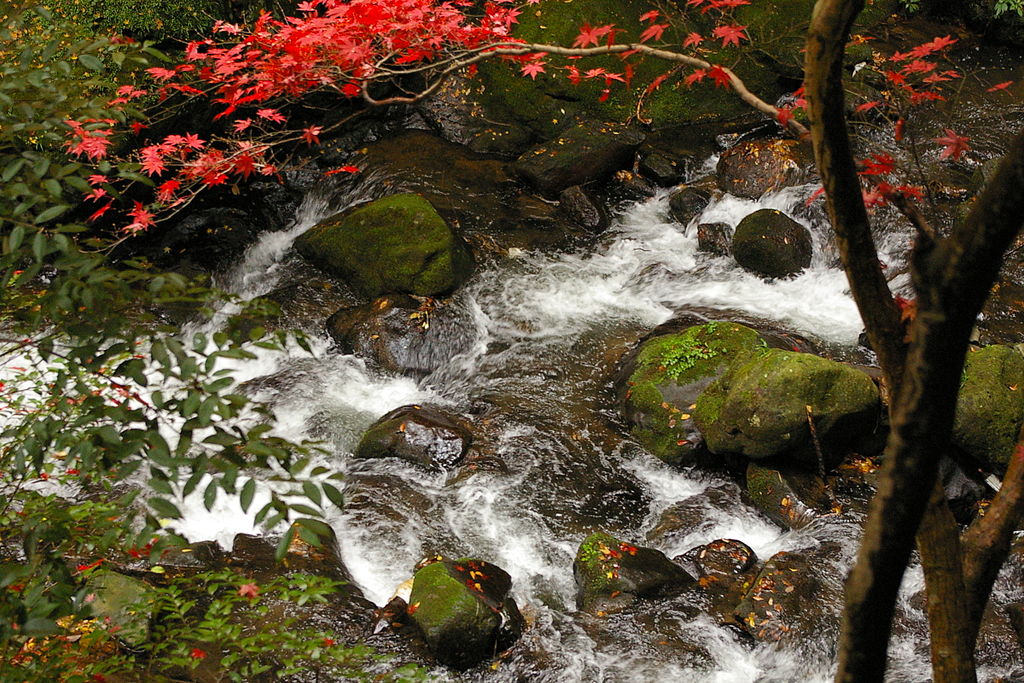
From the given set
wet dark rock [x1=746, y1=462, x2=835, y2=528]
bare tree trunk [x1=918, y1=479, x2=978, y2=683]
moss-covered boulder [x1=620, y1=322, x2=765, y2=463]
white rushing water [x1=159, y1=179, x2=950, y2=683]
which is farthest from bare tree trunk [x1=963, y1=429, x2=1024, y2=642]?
moss-covered boulder [x1=620, y1=322, x2=765, y2=463]

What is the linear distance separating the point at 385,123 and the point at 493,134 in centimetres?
158

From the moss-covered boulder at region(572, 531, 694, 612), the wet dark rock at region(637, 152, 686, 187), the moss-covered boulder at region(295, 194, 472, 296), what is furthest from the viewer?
the wet dark rock at region(637, 152, 686, 187)

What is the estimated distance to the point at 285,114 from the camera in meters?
10.1

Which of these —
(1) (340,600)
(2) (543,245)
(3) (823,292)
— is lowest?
(1) (340,600)

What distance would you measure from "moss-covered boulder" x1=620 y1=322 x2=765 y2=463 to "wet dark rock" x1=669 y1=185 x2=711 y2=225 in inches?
108

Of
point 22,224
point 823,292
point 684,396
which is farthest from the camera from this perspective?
point 823,292

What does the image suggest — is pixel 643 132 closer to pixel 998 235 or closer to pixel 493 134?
pixel 493 134

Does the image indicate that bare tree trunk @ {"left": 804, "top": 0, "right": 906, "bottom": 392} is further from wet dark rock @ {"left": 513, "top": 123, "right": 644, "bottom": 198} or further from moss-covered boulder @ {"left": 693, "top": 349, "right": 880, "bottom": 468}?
wet dark rock @ {"left": 513, "top": 123, "right": 644, "bottom": 198}

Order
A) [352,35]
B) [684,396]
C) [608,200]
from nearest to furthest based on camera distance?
[352,35]
[684,396]
[608,200]

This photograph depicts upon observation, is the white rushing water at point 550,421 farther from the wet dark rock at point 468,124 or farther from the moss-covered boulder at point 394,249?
the wet dark rock at point 468,124

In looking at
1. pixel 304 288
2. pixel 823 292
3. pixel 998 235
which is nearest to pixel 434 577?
pixel 998 235

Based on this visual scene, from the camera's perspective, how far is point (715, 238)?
8992mm

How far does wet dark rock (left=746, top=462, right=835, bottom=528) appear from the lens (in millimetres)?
5773

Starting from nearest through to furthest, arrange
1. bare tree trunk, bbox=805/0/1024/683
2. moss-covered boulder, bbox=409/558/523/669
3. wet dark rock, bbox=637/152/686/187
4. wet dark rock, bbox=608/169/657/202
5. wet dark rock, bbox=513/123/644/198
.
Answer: bare tree trunk, bbox=805/0/1024/683 → moss-covered boulder, bbox=409/558/523/669 → wet dark rock, bbox=513/123/644/198 → wet dark rock, bbox=608/169/657/202 → wet dark rock, bbox=637/152/686/187
